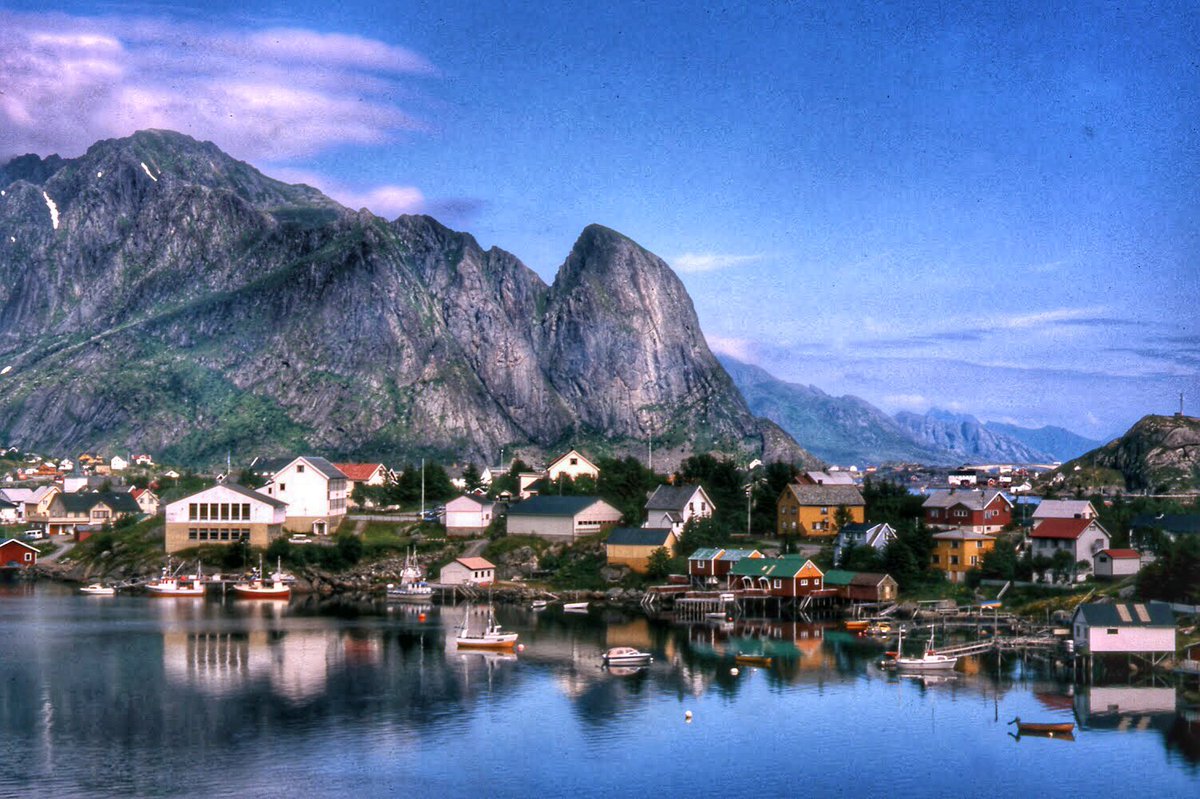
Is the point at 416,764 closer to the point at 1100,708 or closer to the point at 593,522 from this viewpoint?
the point at 1100,708

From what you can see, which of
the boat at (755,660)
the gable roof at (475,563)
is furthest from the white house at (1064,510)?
the gable roof at (475,563)

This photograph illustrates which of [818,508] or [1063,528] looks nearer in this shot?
[1063,528]

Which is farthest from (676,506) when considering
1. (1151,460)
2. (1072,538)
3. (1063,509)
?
(1151,460)

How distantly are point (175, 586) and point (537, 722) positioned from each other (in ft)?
158

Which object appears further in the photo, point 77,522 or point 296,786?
point 77,522

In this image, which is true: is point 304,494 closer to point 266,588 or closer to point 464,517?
point 464,517

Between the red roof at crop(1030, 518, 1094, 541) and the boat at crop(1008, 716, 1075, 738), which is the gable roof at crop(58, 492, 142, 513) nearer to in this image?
the red roof at crop(1030, 518, 1094, 541)

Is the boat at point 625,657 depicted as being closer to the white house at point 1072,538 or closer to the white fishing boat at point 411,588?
the white fishing boat at point 411,588

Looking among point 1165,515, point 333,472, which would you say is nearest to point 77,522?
point 333,472

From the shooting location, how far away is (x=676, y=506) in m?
93.8

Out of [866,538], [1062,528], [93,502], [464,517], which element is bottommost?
[866,538]

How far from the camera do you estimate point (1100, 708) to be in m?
49.8

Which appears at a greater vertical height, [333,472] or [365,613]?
[333,472]

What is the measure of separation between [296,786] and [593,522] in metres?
56.7
